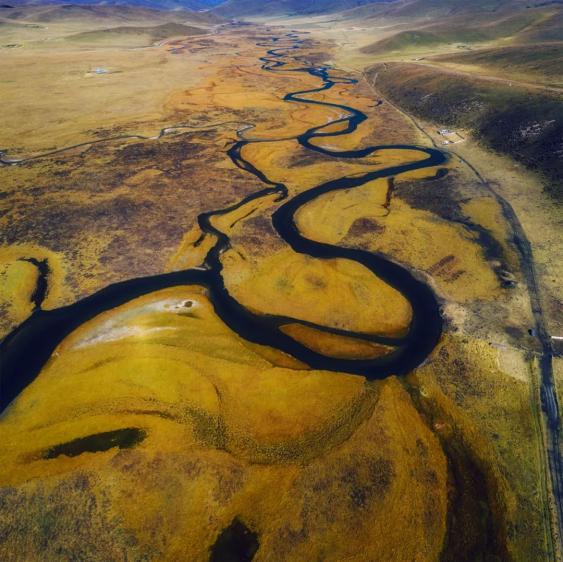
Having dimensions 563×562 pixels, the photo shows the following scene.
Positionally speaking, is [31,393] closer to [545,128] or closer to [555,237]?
[555,237]

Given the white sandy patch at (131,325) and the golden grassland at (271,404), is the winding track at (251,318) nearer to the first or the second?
the golden grassland at (271,404)

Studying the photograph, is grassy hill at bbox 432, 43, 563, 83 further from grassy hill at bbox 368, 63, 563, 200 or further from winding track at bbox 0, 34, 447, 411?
winding track at bbox 0, 34, 447, 411

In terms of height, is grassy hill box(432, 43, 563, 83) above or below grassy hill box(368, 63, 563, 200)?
above

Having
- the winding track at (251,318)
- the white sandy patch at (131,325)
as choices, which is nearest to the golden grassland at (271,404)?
the white sandy patch at (131,325)

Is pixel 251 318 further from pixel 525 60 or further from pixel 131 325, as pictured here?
pixel 525 60

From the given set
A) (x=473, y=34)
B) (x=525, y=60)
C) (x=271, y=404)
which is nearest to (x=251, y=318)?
(x=271, y=404)

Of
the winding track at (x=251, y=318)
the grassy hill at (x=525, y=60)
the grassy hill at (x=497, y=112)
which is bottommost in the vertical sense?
the winding track at (x=251, y=318)

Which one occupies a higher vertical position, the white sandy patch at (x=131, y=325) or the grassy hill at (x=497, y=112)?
the grassy hill at (x=497, y=112)

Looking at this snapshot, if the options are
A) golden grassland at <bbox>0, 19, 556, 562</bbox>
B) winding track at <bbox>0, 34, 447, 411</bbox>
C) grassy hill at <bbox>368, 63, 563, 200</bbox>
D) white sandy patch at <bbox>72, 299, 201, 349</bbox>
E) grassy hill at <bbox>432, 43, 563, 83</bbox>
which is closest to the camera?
golden grassland at <bbox>0, 19, 556, 562</bbox>

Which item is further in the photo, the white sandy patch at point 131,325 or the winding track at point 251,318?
the white sandy patch at point 131,325

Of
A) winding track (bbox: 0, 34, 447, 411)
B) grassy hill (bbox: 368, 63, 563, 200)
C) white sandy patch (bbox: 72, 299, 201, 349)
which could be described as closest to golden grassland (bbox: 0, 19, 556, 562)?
white sandy patch (bbox: 72, 299, 201, 349)

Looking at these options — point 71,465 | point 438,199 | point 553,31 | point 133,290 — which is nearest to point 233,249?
point 133,290
